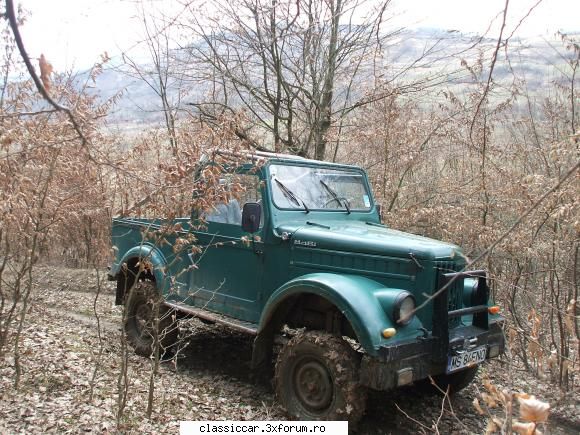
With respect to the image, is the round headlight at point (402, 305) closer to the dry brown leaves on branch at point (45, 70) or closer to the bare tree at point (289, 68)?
the dry brown leaves on branch at point (45, 70)

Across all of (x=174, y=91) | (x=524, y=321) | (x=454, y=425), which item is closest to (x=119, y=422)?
(x=454, y=425)

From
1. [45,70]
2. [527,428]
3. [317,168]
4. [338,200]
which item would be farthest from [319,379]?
[45,70]

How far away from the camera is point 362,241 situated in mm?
4363

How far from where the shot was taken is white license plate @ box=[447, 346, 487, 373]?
3.99m

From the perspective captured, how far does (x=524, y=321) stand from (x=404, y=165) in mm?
3715

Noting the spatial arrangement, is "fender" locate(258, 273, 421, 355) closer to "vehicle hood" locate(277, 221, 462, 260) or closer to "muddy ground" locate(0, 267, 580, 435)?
"vehicle hood" locate(277, 221, 462, 260)

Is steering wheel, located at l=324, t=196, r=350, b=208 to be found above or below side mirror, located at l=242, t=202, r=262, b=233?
above

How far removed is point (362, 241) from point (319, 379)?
1.13 m

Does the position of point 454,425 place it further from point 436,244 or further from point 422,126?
point 422,126

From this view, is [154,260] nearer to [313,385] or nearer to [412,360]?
[313,385]

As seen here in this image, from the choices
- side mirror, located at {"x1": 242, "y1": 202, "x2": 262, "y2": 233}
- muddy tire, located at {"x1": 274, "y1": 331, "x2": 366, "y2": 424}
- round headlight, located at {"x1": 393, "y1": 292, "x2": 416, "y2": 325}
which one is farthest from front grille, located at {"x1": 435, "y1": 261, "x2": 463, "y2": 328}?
side mirror, located at {"x1": 242, "y1": 202, "x2": 262, "y2": 233}

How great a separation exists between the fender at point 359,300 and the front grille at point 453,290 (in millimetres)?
355

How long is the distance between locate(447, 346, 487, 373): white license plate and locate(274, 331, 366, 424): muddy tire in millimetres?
684

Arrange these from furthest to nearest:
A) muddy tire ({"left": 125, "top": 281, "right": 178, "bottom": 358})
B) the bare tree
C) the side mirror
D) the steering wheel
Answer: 1. the bare tree
2. muddy tire ({"left": 125, "top": 281, "right": 178, "bottom": 358})
3. the steering wheel
4. the side mirror
